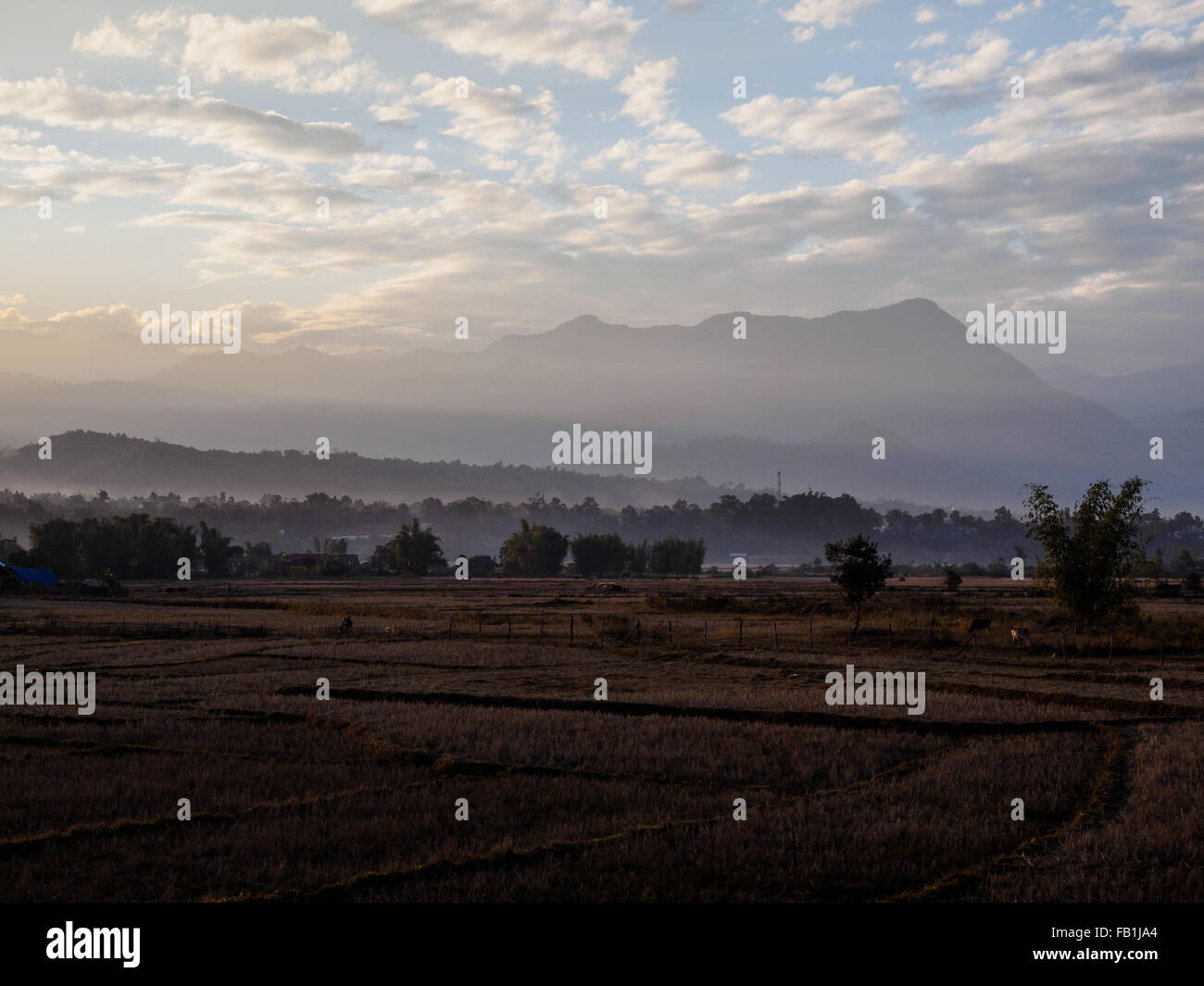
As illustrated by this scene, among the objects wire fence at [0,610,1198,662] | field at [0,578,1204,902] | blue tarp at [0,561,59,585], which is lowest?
wire fence at [0,610,1198,662]

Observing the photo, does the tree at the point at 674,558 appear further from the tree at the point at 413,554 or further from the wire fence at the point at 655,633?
the wire fence at the point at 655,633

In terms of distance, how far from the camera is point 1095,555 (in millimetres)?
50719

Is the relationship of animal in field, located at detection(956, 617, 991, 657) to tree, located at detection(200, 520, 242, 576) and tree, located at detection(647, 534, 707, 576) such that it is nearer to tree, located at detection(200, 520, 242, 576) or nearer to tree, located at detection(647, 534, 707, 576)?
tree, located at detection(647, 534, 707, 576)

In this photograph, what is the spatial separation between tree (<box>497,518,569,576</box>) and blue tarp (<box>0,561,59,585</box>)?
68.4 meters

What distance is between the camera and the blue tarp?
111725mm

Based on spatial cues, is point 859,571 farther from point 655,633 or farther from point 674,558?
point 674,558

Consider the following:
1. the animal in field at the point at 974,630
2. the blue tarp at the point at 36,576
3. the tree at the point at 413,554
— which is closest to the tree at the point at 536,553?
the tree at the point at 413,554

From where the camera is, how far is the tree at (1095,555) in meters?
50.7

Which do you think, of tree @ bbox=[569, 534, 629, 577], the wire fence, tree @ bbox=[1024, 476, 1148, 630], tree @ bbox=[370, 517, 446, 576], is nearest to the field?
the wire fence

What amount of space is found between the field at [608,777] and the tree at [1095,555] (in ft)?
6.25

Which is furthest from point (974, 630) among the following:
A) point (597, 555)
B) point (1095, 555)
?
point (597, 555)

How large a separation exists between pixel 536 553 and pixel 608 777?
14559cm
